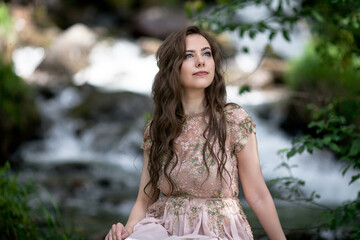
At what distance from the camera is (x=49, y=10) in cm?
1386

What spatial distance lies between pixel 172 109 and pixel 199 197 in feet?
1.36

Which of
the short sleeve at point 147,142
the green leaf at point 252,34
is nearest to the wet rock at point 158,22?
the green leaf at point 252,34

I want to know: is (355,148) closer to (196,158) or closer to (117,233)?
(196,158)

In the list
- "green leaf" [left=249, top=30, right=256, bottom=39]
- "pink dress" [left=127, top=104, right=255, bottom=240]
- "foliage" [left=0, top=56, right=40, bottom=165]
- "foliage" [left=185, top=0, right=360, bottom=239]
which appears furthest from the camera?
"foliage" [left=0, top=56, right=40, bottom=165]

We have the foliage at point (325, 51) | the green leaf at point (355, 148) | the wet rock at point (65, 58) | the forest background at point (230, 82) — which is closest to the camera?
the green leaf at point (355, 148)

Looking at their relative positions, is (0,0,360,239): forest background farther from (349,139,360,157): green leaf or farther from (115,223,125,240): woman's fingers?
(115,223,125,240): woman's fingers

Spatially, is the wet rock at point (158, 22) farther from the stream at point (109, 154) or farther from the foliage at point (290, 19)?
the foliage at point (290, 19)

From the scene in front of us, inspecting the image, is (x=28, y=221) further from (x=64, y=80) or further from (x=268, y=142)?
(x=64, y=80)

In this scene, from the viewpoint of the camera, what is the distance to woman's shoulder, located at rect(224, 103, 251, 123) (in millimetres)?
1988

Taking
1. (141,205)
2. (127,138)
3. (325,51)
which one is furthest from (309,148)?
(127,138)

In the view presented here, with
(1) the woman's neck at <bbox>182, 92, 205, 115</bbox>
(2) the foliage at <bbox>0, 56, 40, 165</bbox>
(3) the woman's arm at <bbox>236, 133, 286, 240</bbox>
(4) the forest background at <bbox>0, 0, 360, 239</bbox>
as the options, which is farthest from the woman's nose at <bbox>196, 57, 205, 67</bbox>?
(2) the foliage at <bbox>0, 56, 40, 165</bbox>

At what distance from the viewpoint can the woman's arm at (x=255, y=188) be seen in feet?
6.26

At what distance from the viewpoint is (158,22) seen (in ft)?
42.1

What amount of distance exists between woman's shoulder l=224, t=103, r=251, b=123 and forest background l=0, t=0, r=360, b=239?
0.53 metres
